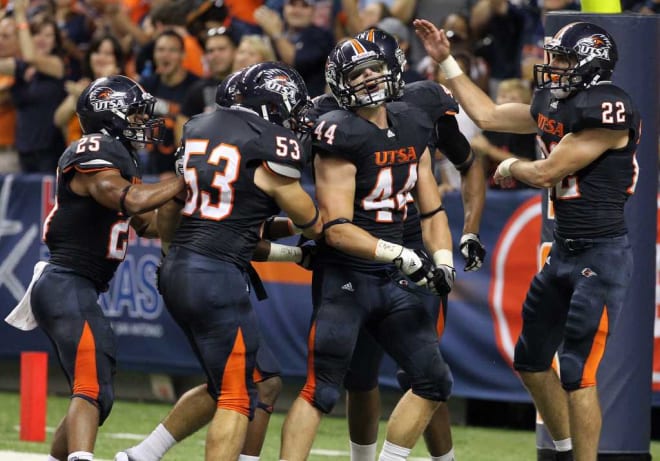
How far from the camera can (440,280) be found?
5.56 metres

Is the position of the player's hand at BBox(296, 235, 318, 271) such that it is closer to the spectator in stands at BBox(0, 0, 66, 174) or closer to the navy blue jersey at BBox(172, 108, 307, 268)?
the navy blue jersey at BBox(172, 108, 307, 268)

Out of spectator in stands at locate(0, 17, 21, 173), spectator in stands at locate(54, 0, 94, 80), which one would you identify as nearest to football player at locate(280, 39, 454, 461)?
spectator in stands at locate(0, 17, 21, 173)

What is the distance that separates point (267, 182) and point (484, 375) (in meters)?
3.28

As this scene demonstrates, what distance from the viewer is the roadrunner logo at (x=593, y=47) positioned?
5922 mm

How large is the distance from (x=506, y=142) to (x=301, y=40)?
190 centimetres

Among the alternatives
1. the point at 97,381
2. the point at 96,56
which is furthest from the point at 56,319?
the point at 96,56

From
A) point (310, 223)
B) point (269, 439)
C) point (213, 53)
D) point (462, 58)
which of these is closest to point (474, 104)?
point (310, 223)

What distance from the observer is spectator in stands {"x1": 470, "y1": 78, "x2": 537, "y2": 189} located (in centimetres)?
852

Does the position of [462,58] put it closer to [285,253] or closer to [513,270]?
[513,270]

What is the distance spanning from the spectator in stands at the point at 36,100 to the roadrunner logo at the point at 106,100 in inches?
183

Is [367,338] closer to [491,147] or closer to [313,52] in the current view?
[491,147]

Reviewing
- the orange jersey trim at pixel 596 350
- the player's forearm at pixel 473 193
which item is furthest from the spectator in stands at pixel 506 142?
the orange jersey trim at pixel 596 350

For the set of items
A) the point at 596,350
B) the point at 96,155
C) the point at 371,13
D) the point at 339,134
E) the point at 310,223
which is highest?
the point at 371,13

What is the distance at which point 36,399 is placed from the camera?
7508 mm
